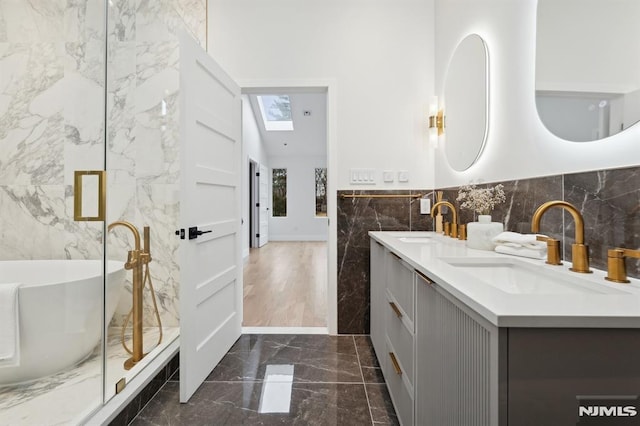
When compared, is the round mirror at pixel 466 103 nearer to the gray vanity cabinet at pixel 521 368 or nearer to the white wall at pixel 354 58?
the white wall at pixel 354 58

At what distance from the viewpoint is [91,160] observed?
1694 mm

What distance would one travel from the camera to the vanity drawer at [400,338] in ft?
4.03

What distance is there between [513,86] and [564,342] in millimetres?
1378

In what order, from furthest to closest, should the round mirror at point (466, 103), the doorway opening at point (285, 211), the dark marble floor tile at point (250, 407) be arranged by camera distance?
the doorway opening at point (285, 211) → the round mirror at point (466, 103) → the dark marble floor tile at point (250, 407)

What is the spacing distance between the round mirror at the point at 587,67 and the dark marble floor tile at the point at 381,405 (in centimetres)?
149

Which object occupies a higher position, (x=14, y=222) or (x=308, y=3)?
(x=308, y=3)

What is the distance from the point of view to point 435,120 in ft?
7.86

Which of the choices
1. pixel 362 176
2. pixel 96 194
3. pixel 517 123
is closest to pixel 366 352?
pixel 362 176

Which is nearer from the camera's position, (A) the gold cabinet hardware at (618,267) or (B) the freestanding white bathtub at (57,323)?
(A) the gold cabinet hardware at (618,267)

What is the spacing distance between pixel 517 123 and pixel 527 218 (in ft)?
1.57

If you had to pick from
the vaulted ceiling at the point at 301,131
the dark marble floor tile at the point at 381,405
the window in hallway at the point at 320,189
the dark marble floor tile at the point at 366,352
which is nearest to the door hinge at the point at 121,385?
the dark marble floor tile at the point at 381,405

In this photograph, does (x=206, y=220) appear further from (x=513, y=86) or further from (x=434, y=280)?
(x=513, y=86)

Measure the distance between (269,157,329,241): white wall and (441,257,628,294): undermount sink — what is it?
25.6ft

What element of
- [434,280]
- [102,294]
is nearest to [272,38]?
[102,294]
